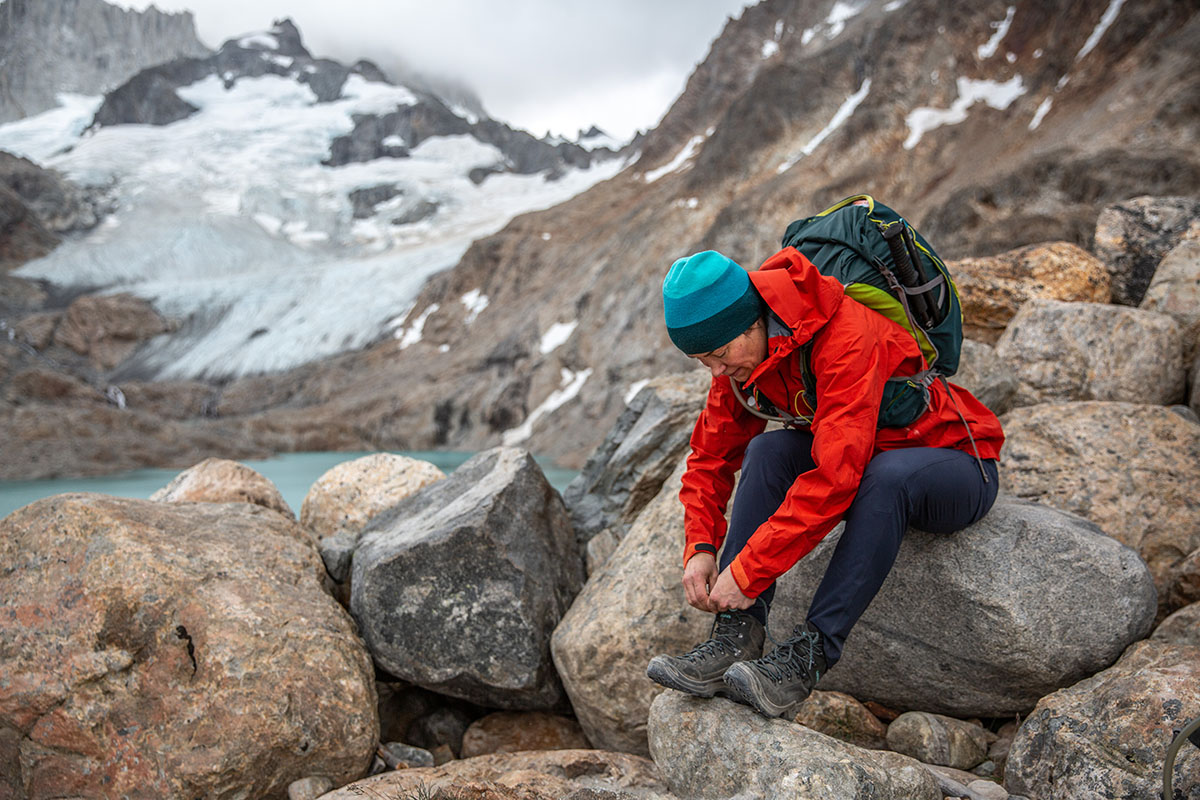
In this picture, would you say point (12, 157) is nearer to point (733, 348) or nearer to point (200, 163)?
point (200, 163)

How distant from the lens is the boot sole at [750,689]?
2613mm

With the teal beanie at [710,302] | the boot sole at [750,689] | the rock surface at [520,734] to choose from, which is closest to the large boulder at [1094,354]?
the teal beanie at [710,302]

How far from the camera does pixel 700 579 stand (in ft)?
9.68

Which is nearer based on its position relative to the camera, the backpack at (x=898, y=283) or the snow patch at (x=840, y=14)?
the backpack at (x=898, y=283)

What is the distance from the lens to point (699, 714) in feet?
9.30

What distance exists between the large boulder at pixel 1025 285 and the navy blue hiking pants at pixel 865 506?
4345 millimetres

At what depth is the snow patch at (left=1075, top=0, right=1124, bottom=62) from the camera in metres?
19.2

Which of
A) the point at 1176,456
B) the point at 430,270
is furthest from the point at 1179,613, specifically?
the point at 430,270

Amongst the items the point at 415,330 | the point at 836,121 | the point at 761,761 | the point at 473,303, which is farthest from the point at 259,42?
the point at 761,761

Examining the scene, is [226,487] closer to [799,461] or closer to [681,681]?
[681,681]

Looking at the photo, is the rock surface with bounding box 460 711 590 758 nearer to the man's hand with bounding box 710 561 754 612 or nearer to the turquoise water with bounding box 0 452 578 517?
the man's hand with bounding box 710 561 754 612

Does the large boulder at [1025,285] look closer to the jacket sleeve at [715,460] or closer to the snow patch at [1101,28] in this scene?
the jacket sleeve at [715,460]

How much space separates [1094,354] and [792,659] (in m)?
3.96

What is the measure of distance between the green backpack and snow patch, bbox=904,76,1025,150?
2227 centimetres
